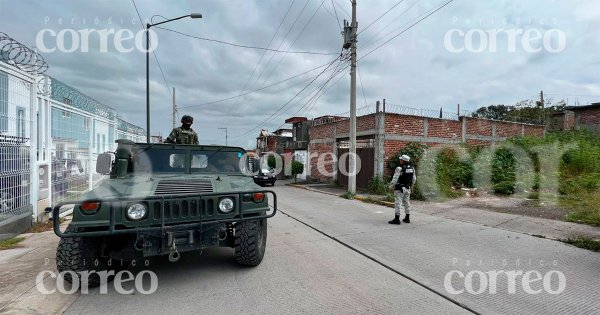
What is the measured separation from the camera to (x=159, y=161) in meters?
4.92

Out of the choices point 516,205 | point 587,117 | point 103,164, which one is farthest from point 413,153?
point 587,117

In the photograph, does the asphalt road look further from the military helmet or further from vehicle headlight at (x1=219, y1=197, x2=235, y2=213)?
the military helmet

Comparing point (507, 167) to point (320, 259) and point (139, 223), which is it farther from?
point (139, 223)

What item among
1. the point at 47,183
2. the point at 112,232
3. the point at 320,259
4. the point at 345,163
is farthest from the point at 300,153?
the point at 112,232

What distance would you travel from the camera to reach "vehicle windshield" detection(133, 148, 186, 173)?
192 inches

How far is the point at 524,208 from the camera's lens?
8.88 meters

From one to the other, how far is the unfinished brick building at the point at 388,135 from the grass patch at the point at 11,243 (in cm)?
1209

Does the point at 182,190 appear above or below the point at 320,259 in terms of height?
above

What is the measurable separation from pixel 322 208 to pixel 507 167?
8.33 m

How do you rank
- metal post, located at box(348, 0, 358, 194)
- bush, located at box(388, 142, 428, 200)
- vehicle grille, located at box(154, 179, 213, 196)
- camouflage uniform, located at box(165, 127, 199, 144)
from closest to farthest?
vehicle grille, located at box(154, 179, 213, 196) → camouflage uniform, located at box(165, 127, 199, 144) → bush, located at box(388, 142, 428, 200) → metal post, located at box(348, 0, 358, 194)

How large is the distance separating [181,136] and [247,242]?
2.80 m

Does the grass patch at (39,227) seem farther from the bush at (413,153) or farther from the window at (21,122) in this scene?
the bush at (413,153)

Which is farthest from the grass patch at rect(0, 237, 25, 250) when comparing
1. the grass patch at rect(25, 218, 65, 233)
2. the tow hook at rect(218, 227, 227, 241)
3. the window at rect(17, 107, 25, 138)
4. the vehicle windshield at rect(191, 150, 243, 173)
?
the tow hook at rect(218, 227, 227, 241)

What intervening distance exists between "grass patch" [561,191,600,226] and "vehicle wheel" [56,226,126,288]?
9.02m
